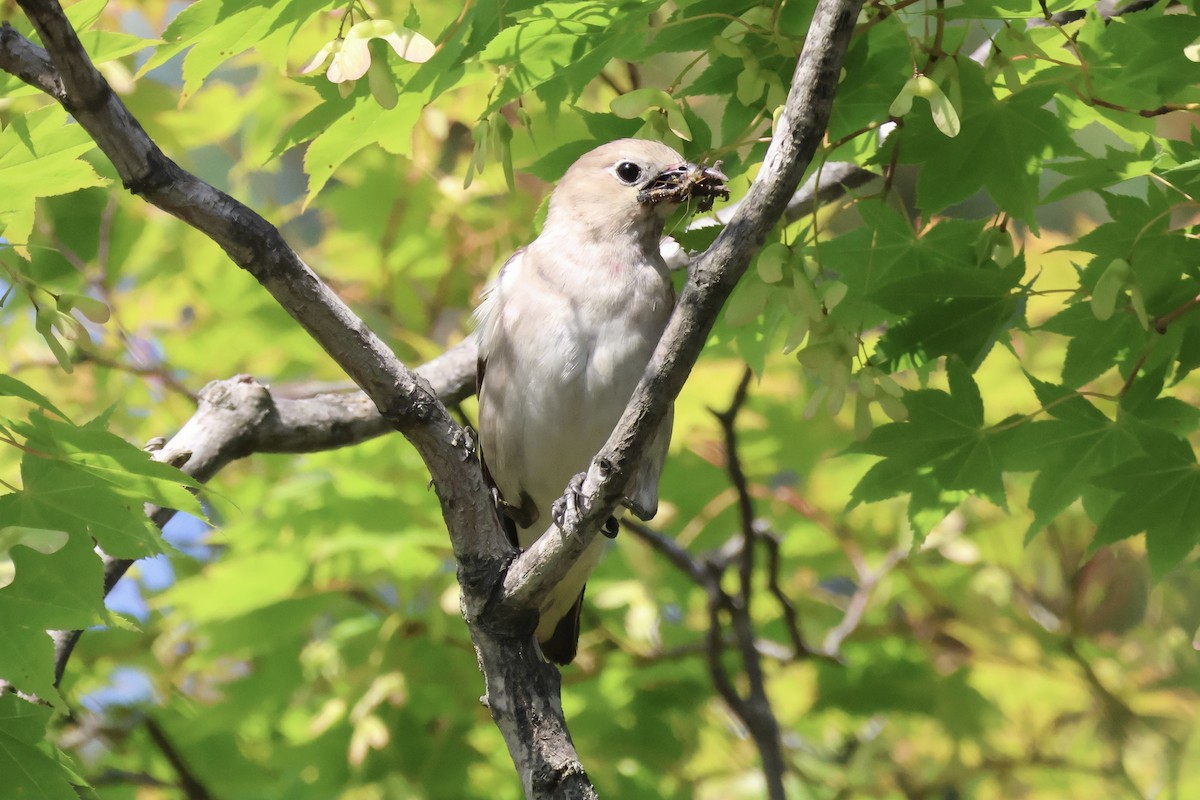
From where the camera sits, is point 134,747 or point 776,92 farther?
point 134,747

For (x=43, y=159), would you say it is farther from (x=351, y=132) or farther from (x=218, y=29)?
(x=351, y=132)

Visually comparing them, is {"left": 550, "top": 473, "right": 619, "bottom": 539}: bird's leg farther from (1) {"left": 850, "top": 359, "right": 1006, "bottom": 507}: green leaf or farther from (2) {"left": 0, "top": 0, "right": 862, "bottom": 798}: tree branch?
(1) {"left": 850, "top": 359, "right": 1006, "bottom": 507}: green leaf

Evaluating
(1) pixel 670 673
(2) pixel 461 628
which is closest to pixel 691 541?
(1) pixel 670 673

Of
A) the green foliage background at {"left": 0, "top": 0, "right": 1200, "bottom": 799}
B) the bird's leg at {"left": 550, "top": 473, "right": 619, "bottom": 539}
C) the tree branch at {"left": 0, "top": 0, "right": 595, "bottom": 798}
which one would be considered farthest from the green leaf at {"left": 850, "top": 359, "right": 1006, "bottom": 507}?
the tree branch at {"left": 0, "top": 0, "right": 595, "bottom": 798}

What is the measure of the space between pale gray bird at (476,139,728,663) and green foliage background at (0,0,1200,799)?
0.32 meters

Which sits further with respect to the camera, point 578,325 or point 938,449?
point 578,325

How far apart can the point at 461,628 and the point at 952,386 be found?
2291 mm

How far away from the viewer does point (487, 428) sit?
4191 millimetres

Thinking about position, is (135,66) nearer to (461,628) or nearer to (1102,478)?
(461,628)

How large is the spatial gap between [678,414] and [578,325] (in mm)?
1145

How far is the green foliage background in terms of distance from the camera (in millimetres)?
2723

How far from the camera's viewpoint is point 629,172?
402 cm

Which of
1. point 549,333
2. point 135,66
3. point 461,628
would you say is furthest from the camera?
point 135,66

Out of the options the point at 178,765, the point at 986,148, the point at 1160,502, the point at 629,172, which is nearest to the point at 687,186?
the point at 629,172
